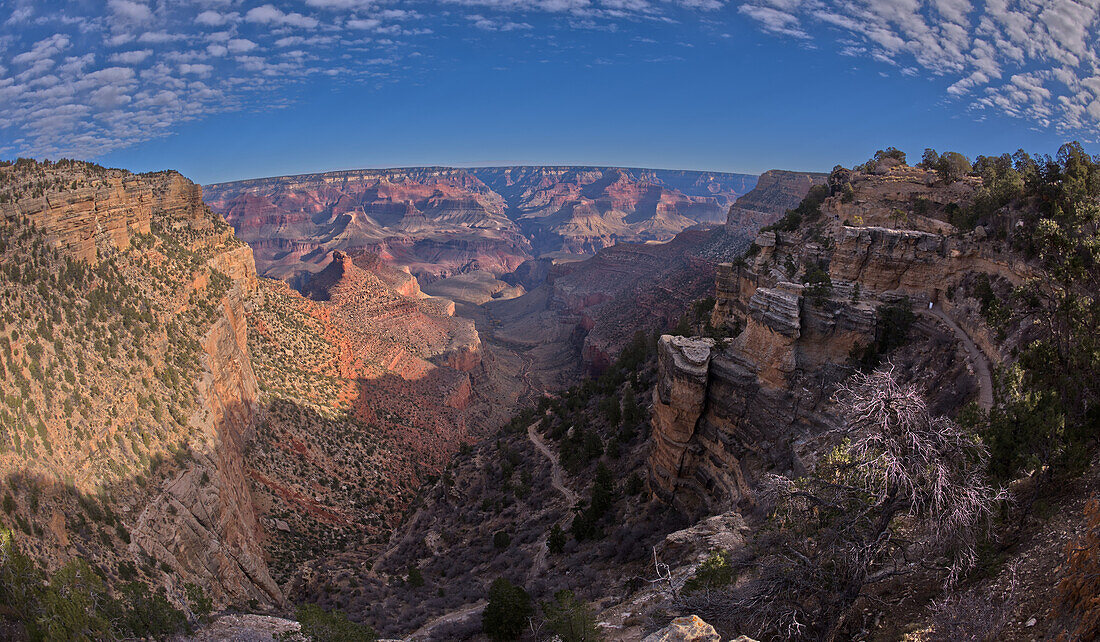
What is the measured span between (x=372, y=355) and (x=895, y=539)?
59513mm

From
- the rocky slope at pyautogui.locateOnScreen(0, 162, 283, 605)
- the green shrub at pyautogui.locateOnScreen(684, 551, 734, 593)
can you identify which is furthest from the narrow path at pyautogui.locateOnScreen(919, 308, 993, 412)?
the rocky slope at pyautogui.locateOnScreen(0, 162, 283, 605)

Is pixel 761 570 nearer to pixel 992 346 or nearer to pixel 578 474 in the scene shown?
pixel 992 346

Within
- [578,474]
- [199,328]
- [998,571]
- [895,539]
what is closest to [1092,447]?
[998,571]

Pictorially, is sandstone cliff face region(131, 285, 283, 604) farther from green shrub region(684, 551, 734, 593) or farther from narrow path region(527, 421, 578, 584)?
green shrub region(684, 551, 734, 593)

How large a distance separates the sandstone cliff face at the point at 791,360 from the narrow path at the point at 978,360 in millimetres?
224

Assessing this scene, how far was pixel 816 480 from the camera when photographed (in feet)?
34.1

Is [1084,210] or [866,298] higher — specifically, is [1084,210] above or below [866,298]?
above

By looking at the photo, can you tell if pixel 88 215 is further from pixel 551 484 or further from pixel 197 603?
pixel 551 484

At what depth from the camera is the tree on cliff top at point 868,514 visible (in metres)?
8.83

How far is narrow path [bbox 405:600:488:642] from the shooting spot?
20219mm

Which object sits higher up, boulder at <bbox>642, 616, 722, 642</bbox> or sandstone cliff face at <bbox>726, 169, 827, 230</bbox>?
sandstone cliff face at <bbox>726, 169, 827, 230</bbox>

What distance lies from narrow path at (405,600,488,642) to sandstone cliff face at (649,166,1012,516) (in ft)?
34.4

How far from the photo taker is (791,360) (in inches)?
903

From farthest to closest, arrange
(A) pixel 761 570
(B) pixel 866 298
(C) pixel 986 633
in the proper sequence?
(B) pixel 866 298
(A) pixel 761 570
(C) pixel 986 633
